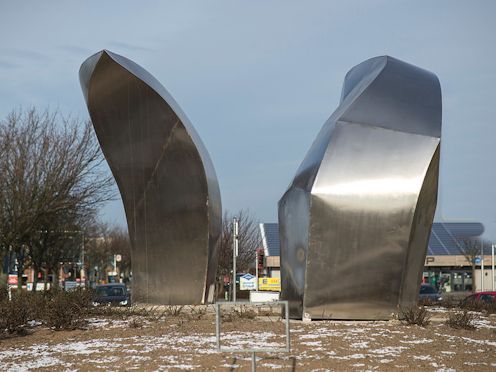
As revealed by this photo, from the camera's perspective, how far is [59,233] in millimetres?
36500

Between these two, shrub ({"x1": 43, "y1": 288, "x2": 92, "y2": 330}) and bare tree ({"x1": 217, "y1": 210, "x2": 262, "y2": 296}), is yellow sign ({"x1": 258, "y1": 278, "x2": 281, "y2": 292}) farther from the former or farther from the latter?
shrub ({"x1": 43, "y1": 288, "x2": 92, "y2": 330})

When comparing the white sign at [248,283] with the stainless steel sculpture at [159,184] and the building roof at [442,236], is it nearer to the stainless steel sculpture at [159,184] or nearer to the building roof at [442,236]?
the stainless steel sculpture at [159,184]

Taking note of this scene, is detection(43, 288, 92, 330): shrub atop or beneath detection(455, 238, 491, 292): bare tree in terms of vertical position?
beneath

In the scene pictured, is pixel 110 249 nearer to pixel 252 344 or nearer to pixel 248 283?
pixel 248 283

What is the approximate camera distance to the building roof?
174 ft

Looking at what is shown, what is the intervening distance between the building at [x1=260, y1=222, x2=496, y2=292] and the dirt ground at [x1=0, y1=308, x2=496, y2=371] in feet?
118

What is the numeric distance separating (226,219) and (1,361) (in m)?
43.7

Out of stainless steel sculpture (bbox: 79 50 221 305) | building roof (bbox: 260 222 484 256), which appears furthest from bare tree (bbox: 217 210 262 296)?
stainless steel sculpture (bbox: 79 50 221 305)

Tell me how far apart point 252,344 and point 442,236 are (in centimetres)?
4843

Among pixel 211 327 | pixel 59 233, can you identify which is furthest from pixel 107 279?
pixel 211 327

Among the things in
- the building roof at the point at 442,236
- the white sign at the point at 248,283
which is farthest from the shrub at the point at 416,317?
the building roof at the point at 442,236

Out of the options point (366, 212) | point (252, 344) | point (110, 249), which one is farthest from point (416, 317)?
point (110, 249)

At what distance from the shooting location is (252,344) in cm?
1189

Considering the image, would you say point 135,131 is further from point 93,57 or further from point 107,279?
point 107,279
